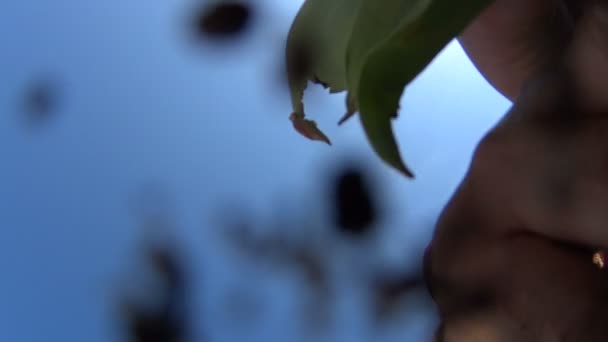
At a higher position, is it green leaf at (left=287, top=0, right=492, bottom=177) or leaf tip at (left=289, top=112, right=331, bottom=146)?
green leaf at (left=287, top=0, right=492, bottom=177)

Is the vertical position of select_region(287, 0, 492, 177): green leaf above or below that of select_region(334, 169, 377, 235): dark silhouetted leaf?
above

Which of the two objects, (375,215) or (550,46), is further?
(550,46)

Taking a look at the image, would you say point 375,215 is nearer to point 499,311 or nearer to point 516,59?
point 499,311

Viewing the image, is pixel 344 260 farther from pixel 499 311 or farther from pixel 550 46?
pixel 550 46

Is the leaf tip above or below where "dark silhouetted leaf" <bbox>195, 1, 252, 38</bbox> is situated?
below

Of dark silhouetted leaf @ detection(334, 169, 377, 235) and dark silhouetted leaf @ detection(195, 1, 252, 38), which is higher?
dark silhouetted leaf @ detection(195, 1, 252, 38)

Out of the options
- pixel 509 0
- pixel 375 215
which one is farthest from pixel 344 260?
pixel 509 0

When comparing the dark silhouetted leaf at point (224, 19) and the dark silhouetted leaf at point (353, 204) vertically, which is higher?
the dark silhouetted leaf at point (224, 19)

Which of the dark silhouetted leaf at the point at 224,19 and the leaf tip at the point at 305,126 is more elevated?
the dark silhouetted leaf at the point at 224,19

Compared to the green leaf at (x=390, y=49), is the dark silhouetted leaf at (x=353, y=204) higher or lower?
lower
